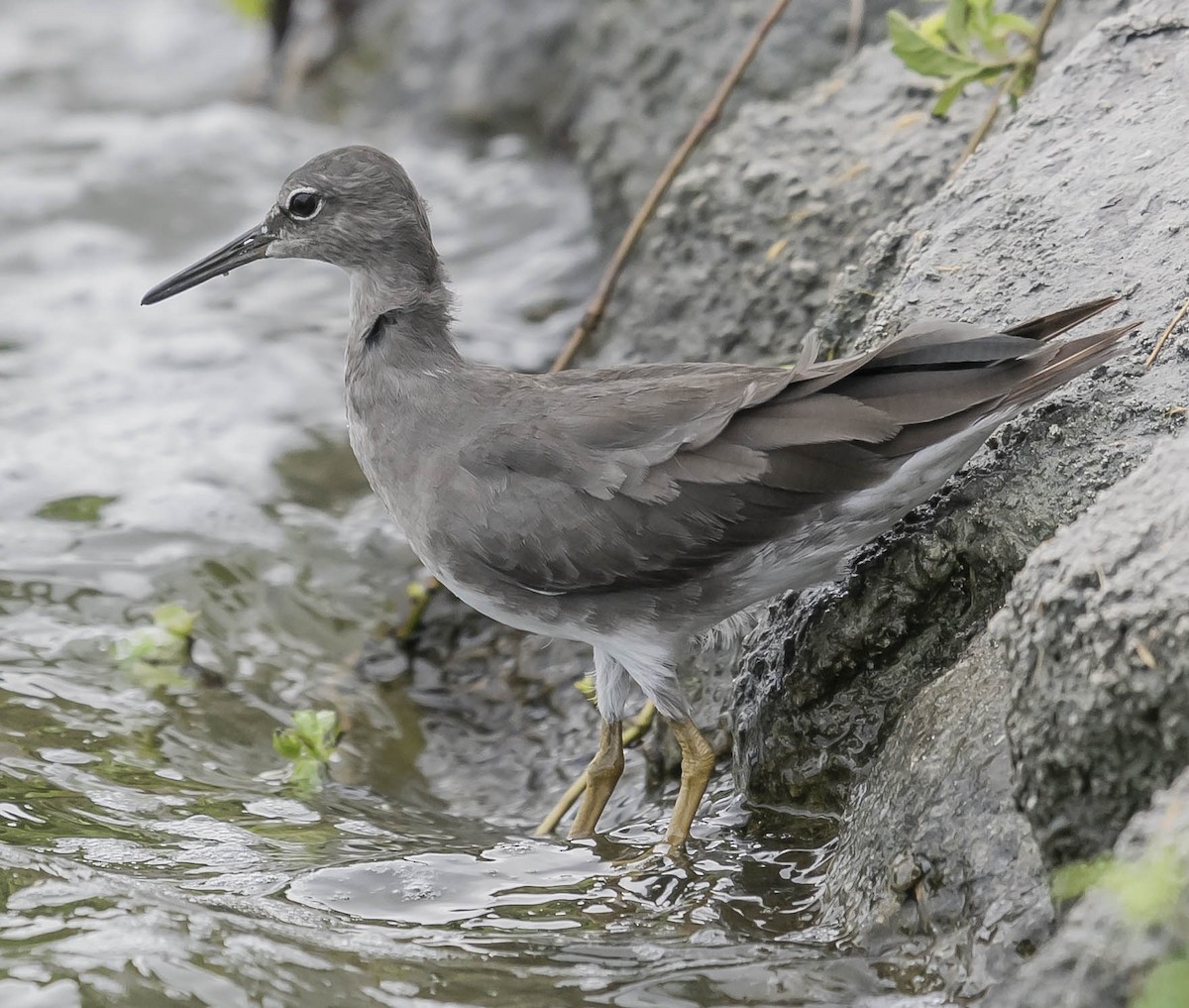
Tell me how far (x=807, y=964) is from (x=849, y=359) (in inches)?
65.4

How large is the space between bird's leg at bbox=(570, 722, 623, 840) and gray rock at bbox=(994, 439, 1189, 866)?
79.6 inches

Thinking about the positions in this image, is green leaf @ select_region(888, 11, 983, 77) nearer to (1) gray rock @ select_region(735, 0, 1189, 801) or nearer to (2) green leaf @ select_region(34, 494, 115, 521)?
(1) gray rock @ select_region(735, 0, 1189, 801)

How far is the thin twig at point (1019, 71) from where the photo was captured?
5.80 metres

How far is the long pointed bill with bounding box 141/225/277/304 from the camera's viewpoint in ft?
18.6

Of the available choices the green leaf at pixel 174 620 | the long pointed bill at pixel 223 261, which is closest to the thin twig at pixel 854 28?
the long pointed bill at pixel 223 261

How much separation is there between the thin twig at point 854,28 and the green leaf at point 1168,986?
19.8ft

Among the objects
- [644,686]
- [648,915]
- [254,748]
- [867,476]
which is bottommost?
[254,748]

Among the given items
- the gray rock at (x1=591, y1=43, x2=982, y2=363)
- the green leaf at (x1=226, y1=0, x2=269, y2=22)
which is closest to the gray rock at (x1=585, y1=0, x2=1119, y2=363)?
the gray rock at (x1=591, y1=43, x2=982, y2=363)

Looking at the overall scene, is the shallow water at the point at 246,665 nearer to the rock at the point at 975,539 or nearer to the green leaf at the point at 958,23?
the rock at the point at 975,539

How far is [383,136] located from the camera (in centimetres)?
1100

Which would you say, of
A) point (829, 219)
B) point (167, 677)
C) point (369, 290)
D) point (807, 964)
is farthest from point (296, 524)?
point (807, 964)

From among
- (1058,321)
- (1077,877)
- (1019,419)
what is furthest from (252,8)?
(1077,877)

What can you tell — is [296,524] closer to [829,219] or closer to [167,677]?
[167,677]

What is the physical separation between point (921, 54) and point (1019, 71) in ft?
2.00
